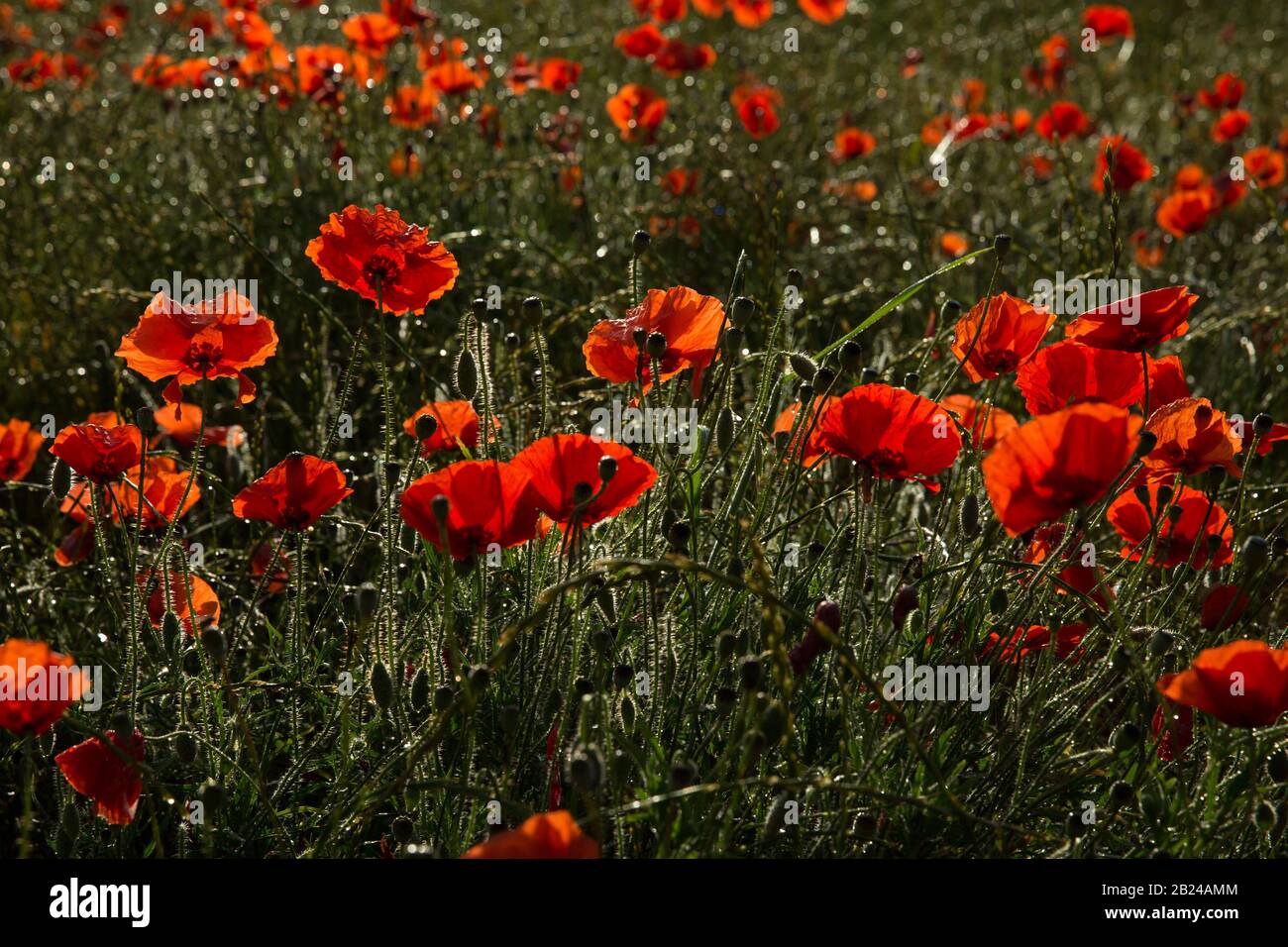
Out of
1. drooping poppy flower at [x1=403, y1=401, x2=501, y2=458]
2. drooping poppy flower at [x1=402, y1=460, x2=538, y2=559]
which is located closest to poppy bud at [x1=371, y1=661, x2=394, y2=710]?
drooping poppy flower at [x1=402, y1=460, x2=538, y2=559]

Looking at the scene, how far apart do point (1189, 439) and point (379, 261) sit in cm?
122

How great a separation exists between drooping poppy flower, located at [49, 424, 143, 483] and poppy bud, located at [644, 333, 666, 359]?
79 centimetres

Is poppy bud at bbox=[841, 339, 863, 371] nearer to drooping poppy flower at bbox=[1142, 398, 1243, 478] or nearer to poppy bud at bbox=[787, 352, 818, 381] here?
poppy bud at bbox=[787, 352, 818, 381]

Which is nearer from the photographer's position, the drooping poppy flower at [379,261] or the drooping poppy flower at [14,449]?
the drooping poppy flower at [379,261]

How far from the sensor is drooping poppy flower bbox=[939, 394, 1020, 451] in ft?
6.78

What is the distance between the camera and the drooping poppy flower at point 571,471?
5.10 feet

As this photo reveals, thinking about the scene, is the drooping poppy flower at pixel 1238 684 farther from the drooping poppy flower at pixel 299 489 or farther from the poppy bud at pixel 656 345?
the drooping poppy flower at pixel 299 489

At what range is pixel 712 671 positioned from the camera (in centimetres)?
171

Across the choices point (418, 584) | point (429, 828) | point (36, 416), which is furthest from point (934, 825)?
point (36, 416)

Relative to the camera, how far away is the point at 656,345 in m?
1.80

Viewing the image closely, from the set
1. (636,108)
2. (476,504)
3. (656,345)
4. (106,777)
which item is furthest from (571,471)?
(636,108)

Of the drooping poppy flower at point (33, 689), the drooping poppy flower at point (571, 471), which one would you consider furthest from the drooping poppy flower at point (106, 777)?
the drooping poppy flower at point (571, 471)

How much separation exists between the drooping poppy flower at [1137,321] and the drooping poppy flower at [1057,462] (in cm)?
50

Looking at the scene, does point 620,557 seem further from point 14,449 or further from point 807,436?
point 14,449
